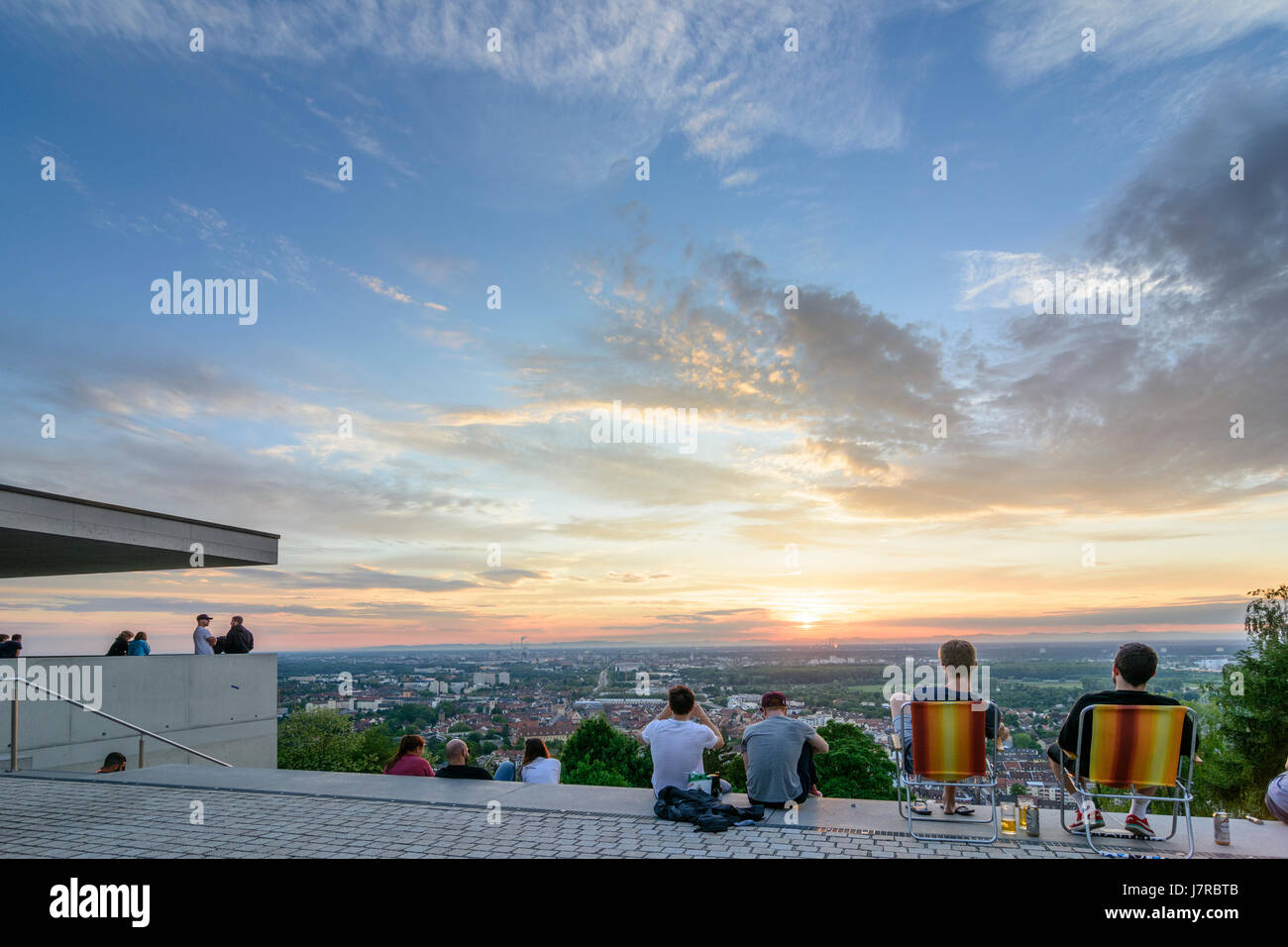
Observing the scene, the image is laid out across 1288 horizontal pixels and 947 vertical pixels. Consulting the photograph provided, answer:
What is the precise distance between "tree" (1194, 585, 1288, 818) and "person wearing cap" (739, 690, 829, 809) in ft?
104

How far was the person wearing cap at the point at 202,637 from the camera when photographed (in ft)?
55.1

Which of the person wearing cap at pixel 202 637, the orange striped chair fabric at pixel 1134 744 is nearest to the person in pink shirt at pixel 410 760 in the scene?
the orange striped chair fabric at pixel 1134 744

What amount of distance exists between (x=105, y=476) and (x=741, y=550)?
64.3ft

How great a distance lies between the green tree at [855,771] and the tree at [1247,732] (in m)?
16.1

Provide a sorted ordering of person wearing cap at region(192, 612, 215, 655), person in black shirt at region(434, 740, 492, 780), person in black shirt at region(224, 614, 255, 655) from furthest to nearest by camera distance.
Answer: person in black shirt at region(224, 614, 255, 655) → person wearing cap at region(192, 612, 215, 655) → person in black shirt at region(434, 740, 492, 780)

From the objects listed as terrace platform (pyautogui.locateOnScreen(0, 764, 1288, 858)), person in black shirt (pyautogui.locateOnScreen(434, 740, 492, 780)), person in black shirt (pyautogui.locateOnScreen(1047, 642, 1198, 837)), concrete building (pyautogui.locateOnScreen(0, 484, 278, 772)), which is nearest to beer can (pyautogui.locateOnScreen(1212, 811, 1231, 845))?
terrace platform (pyautogui.locateOnScreen(0, 764, 1288, 858))

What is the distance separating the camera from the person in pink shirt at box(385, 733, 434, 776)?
9156 millimetres

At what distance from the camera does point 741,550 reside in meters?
26.5

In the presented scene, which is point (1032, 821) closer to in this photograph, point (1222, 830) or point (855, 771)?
point (1222, 830)

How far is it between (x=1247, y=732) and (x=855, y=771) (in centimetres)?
2122

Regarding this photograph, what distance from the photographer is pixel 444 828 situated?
6.47 meters

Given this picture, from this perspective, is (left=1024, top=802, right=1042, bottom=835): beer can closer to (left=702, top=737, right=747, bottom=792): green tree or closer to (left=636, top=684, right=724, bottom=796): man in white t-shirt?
(left=636, top=684, right=724, bottom=796): man in white t-shirt

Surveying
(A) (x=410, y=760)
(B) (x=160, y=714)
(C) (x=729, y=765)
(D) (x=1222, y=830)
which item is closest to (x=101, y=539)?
(B) (x=160, y=714)

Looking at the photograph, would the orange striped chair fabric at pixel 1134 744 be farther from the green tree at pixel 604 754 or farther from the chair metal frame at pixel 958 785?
the green tree at pixel 604 754
